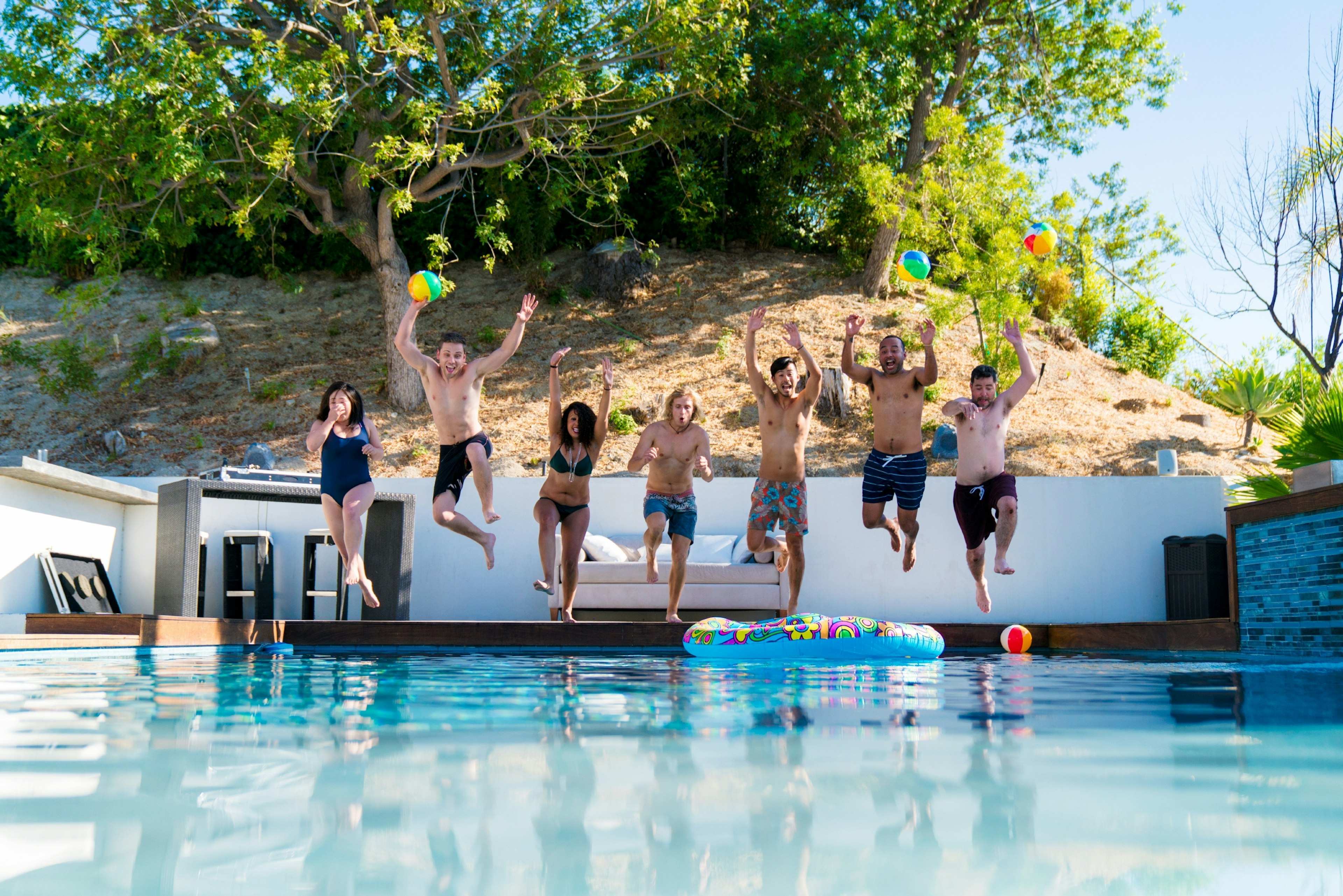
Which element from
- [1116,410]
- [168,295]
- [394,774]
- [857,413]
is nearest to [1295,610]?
[394,774]

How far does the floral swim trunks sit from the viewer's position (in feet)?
24.3

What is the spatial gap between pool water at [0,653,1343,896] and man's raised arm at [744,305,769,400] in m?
3.56

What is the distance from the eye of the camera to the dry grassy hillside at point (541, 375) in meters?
15.4

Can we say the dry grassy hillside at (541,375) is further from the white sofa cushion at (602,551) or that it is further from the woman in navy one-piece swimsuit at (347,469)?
the woman in navy one-piece swimsuit at (347,469)

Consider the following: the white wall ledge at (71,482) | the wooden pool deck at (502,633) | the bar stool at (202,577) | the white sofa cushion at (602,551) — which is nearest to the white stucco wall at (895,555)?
the bar stool at (202,577)

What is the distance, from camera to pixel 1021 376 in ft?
23.2

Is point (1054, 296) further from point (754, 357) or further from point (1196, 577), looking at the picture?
point (754, 357)

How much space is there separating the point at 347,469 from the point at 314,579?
11.0 ft

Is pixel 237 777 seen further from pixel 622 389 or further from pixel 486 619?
pixel 622 389

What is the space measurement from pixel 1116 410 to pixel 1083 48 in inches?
259

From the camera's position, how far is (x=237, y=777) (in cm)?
198

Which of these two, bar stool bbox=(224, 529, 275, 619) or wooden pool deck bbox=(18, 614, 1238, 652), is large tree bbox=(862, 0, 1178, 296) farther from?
bar stool bbox=(224, 529, 275, 619)

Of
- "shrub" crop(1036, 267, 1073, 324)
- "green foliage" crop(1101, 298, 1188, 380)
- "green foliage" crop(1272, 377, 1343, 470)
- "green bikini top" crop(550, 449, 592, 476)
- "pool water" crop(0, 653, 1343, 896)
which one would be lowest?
"pool water" crop(0, 653, 1343, 896)

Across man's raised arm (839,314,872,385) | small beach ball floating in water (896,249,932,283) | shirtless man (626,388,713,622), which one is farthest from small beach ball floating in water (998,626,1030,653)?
small beach ball floating in water (896,249,932,283)
